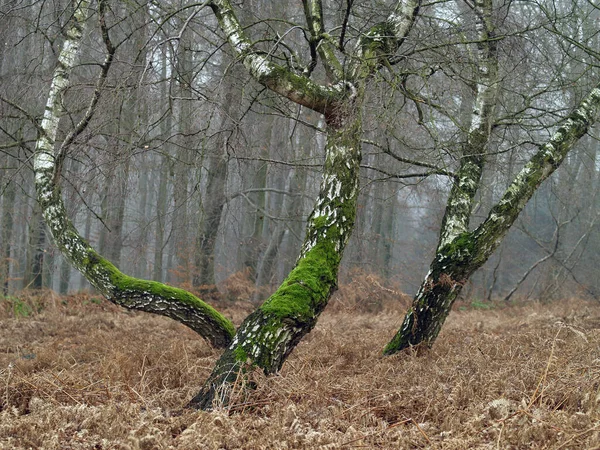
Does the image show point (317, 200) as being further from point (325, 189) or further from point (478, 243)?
point (478, 243)

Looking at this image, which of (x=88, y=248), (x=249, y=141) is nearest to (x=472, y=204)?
(x=249, y=141)

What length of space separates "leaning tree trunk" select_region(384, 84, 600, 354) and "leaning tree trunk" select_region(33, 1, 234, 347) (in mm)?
2213

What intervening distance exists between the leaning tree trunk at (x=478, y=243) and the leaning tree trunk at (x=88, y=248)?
2213mm

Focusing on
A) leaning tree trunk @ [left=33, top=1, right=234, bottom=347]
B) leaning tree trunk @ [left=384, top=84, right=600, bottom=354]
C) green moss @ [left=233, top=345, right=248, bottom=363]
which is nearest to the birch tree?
leaning tree trunk @ [left=384, top=84, right=600, bottom=354]

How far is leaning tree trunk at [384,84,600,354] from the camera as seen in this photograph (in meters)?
6.08

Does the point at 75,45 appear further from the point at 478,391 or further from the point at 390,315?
the point at 390,315

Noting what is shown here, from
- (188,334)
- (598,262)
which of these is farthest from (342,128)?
(598,262)

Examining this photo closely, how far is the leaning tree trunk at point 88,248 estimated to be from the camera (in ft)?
19.2

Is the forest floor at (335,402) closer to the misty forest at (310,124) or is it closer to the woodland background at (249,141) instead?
the misty forest at (310,124)

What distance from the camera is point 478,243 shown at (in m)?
6.09

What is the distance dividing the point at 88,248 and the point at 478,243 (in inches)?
170

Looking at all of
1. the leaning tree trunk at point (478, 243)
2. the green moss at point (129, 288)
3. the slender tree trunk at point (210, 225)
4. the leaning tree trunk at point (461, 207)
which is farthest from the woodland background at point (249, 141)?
the green moss at point (129, 288)

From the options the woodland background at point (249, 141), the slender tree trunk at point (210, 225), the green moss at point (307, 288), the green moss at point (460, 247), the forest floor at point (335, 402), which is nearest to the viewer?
the forest floor at point (335, 402)

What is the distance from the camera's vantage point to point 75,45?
22.6 ft
